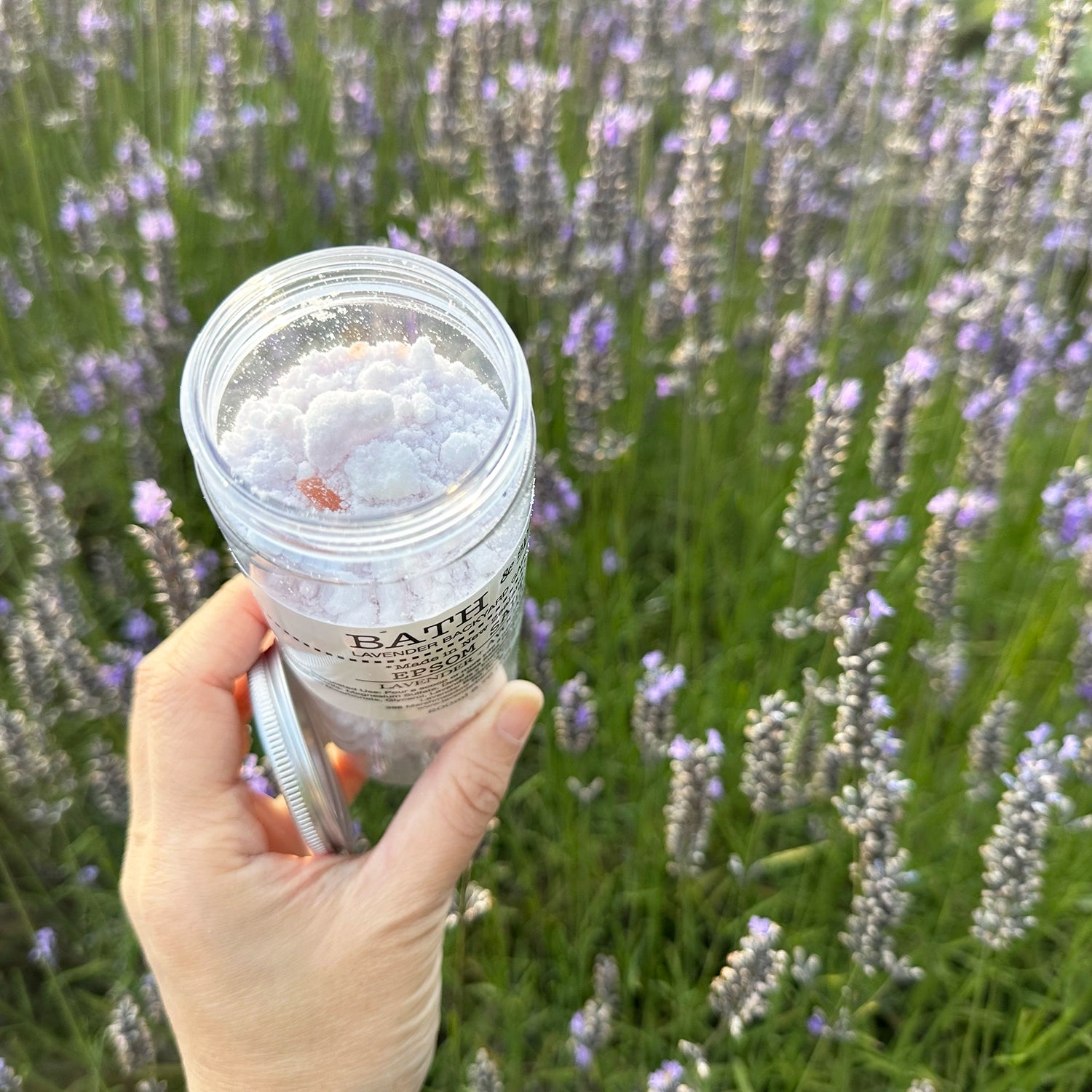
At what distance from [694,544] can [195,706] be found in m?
1.48

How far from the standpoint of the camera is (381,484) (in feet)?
3.21

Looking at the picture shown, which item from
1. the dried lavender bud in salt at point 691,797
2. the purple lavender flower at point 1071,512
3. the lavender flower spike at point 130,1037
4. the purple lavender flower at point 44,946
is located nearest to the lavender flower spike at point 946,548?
the purple lavender flower at point 1071,512

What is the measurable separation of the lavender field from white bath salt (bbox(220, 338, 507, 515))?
0.59m

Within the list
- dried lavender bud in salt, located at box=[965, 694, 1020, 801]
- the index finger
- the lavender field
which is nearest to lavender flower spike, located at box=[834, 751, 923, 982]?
the lavender field

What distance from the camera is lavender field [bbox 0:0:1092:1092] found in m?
1.68

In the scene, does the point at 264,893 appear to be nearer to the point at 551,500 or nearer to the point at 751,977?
the point at 751,977

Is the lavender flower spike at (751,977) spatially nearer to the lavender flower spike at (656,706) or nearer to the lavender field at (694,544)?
the lavender field at (694,544)

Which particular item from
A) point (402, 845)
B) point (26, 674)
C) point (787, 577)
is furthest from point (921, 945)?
→ point (26, 674)

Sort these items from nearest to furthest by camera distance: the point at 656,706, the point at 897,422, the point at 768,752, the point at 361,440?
Result: the point at 361,440 → the point at 768,752 → the point at 656,706 → the point at 897,422

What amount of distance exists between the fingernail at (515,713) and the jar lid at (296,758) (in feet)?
0.77

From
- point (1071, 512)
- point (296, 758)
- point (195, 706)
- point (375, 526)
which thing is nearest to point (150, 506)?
point (195, 706)

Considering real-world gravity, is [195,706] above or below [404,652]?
below

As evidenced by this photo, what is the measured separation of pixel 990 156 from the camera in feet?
6.08

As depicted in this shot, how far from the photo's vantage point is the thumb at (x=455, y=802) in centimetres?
123
